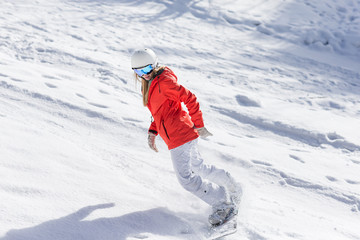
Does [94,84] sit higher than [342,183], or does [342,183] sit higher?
[94,84]

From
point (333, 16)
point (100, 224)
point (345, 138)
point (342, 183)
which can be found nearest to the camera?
point (100, 224)

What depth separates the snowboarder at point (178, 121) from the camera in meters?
3.23

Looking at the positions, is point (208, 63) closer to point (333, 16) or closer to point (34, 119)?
point (34, 119)

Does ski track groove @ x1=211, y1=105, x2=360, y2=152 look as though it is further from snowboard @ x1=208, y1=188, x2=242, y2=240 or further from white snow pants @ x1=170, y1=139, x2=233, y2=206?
Result: snowboard @ x1=208, y1=188, x2=242, y2=240

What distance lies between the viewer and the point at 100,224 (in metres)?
2.94

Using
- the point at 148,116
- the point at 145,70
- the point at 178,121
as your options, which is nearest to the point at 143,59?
the point at 145,70

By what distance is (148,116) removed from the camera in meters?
5.71

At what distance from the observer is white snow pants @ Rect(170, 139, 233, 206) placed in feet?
10.7

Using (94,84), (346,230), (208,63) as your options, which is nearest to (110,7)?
(208,63)

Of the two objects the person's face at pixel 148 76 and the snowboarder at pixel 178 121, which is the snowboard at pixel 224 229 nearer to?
the snowboarder at pixel 178 121

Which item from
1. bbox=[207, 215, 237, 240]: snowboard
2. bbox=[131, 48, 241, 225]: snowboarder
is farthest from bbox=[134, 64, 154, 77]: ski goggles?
bbox=[207, 215, 237, 240]: snowboard

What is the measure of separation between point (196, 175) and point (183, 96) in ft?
2.31

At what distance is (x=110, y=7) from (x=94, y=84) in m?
4.99

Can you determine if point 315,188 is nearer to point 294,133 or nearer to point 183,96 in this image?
point 294,133
